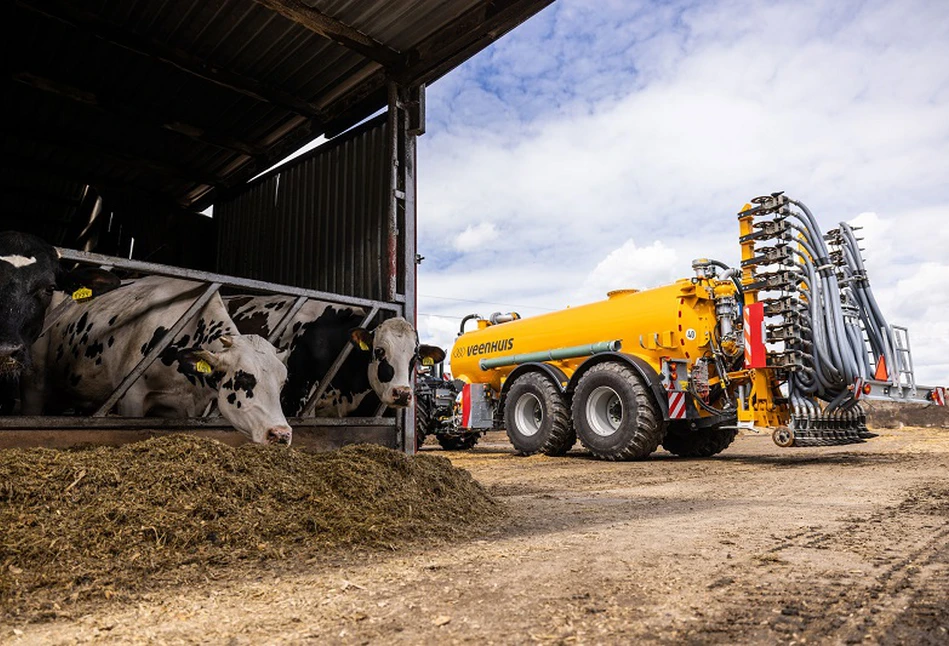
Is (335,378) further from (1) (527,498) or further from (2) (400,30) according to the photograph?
(2) (400,30)

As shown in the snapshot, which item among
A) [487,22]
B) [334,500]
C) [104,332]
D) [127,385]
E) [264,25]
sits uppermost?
[264,25]

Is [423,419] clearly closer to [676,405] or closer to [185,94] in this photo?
[676,405]

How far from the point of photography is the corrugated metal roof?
582 centimetres

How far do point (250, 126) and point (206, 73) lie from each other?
4.22 feet

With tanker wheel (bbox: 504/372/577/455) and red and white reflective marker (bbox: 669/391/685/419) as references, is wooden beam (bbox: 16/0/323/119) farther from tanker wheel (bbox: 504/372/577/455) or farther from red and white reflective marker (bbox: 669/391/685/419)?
red and white reflective marker (bbox: 669/391/685/419)

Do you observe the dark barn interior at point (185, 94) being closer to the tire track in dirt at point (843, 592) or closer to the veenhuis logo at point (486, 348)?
the tire track in dirt at point (843, 592)

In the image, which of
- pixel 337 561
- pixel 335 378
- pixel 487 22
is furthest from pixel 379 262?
pixel 337 561

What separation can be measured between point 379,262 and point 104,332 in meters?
2.34

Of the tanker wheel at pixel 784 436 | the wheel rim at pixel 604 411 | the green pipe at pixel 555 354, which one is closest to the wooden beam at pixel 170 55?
the green pipe at pixel 555 354

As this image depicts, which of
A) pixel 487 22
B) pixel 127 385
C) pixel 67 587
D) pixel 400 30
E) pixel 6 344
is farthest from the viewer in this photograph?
pixel 400 30

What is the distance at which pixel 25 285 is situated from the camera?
437cm

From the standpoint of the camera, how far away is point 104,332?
5539 mm

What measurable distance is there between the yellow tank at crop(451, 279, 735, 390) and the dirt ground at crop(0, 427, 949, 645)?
463 cm

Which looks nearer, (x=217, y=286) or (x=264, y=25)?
(x=217, y=286)
